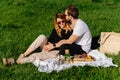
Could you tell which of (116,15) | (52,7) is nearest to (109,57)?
(116,15)

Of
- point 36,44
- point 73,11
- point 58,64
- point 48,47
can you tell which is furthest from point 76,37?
point 36,44

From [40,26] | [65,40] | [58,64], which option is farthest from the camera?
[40,26]

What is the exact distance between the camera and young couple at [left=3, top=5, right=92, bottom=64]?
11305 millimetres

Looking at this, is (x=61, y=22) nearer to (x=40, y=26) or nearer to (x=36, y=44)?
(x=36, y=44)

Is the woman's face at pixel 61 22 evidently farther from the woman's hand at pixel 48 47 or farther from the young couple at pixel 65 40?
the woman's hand at pixel 48 47

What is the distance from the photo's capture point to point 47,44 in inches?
461

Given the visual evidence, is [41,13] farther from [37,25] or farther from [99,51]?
[99,51]

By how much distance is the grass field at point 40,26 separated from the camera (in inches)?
392

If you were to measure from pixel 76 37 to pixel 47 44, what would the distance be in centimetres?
89

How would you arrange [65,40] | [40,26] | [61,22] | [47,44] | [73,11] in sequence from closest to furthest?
[73,11] → [65,40] → [47,44] → [61,22] → [40,26]

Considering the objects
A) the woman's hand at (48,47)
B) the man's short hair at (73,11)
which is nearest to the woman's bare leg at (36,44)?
the woman's hand at (48,47)

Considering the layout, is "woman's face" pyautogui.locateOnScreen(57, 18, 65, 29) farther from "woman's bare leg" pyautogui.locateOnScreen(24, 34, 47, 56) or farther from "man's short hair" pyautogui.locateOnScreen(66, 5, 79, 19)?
"woman's bare leg" pyautogui.locateOnScreen(24, 34, 47, 56)

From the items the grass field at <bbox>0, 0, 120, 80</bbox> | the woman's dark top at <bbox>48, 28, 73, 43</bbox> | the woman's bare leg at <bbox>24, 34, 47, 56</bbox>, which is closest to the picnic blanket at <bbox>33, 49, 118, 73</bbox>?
the grass field at <bbox>0, 0, 120, 80</bbox>

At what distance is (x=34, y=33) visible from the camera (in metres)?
14.4
